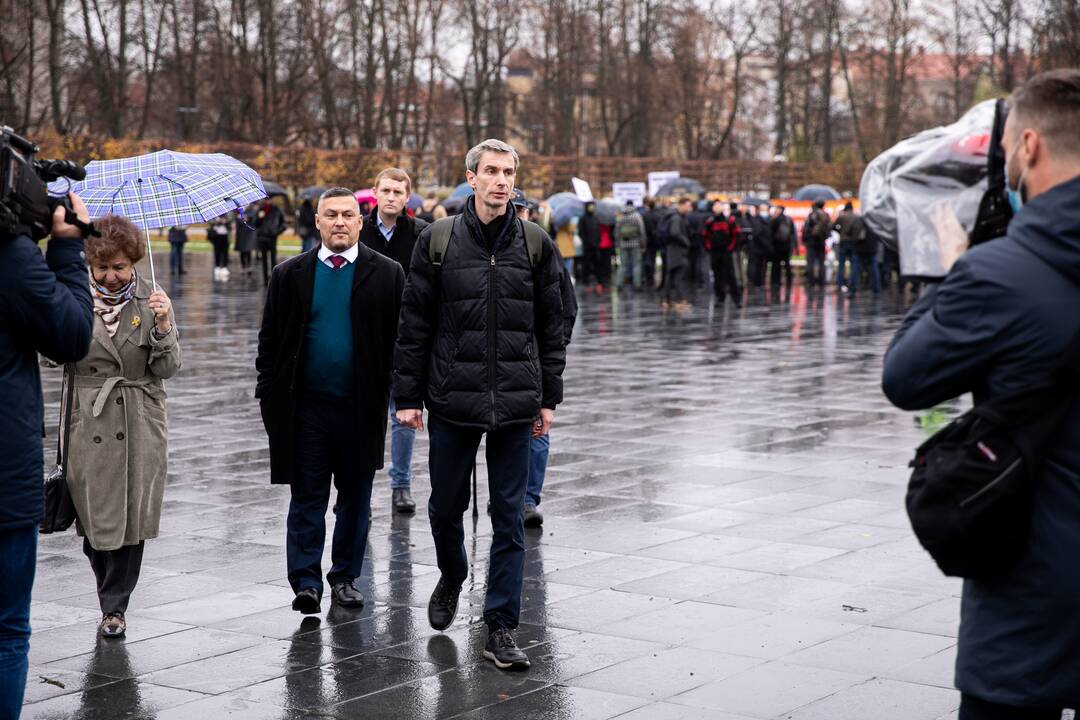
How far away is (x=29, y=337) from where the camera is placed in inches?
167

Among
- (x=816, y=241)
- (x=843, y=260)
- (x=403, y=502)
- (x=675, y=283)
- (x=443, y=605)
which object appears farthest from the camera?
(x=816, y=241)

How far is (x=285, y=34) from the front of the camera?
56750 millimetres

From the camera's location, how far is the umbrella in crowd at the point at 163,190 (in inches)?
285

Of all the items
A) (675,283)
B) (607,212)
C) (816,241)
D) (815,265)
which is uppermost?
(607,212)

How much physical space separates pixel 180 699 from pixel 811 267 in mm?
29497

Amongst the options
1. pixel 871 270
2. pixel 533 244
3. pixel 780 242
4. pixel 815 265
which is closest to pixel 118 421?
pixel 533 244

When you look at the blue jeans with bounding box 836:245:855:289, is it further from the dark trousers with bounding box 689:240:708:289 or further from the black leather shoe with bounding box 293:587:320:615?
the black leather shoe with bounding box 293:587:320:615

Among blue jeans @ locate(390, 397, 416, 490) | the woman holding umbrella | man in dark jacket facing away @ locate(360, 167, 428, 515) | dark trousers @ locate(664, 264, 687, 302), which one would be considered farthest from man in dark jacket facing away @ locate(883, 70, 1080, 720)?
dark trousers @ locate(664, 264, 687, 302)

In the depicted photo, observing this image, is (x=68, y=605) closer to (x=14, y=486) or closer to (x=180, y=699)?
(x=180, y=699)

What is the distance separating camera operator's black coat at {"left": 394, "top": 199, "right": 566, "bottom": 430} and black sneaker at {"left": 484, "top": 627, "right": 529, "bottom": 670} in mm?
764

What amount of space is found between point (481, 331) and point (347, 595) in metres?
1.43

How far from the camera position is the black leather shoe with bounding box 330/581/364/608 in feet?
21.8

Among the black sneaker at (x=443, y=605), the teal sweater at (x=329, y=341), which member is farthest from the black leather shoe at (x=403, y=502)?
the black sneaker at (x=443, y=605)

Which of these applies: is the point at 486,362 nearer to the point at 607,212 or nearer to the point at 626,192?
the point at 607,212
